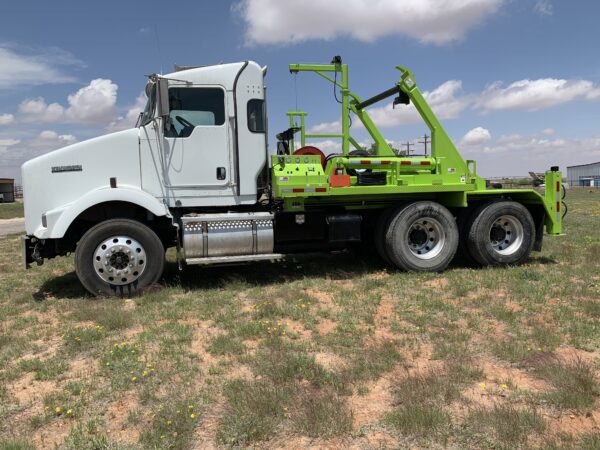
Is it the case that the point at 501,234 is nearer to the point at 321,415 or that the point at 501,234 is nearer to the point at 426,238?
the point at 426,238

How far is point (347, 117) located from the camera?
9195 millimetres

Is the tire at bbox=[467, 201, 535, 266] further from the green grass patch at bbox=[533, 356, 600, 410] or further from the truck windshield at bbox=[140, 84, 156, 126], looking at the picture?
the truck windshield at bbox=[140, 84, 156, 126]

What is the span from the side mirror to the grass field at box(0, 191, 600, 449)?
237cm

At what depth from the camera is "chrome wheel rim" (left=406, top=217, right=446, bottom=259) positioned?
7.58 m

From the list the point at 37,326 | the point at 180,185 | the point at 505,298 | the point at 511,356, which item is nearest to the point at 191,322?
the point at 37,326

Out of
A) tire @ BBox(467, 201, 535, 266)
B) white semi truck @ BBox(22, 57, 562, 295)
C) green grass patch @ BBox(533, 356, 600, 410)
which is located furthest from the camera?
tire @ BBox(467, 201, 535, 266)

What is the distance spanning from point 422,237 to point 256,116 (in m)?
3.25

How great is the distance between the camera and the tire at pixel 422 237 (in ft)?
24.2

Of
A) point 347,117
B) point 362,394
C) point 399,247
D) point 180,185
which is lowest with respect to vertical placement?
point 362,394

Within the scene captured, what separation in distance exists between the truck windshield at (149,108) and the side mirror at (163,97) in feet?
1.45

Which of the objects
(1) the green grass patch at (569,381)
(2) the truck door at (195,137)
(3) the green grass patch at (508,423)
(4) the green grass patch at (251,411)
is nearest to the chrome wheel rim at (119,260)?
(2) the truck door at (195,137)

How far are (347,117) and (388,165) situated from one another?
212cm

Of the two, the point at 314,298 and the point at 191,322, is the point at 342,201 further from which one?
the point at 191,322

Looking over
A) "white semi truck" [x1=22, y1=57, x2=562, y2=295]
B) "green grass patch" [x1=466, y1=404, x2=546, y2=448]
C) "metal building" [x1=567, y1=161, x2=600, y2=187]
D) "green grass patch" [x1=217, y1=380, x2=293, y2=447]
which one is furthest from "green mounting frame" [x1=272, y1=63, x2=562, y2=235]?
"metal building" [x1=567, y1=161, x2=600, y2=187]
